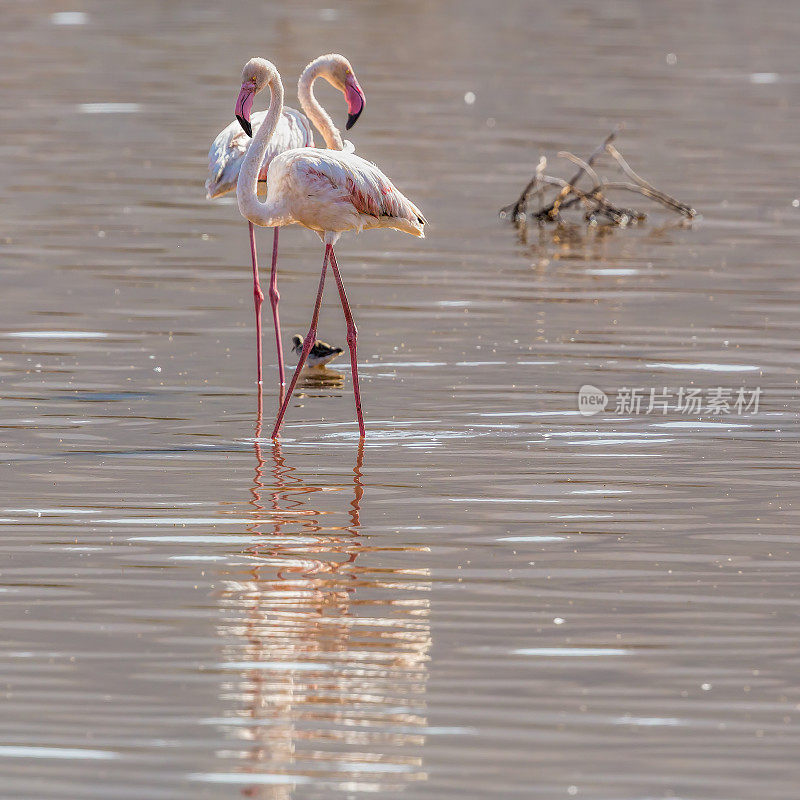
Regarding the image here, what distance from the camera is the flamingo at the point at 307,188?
9.75 metres

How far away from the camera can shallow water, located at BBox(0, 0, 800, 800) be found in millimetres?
5602

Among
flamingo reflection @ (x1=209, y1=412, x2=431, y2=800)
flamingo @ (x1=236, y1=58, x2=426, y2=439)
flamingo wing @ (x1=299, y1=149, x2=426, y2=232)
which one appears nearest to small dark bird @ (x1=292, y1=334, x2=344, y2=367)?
flamingo @ (x1=236, y1=58, x2=426, y2=439)

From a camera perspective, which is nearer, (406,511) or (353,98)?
(406,511)

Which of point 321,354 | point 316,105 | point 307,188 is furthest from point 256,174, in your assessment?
point 321,354

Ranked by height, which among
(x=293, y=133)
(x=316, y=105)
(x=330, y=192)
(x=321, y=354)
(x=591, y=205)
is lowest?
(x=321, y=354)

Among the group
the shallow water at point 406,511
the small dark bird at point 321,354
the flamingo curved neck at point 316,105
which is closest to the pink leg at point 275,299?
the shallow water at point 406,511

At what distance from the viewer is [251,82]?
9812mm

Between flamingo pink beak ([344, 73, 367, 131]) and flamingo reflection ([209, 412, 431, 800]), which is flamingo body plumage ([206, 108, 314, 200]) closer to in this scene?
flamingo pink beak ([344, 73, 367, 131])

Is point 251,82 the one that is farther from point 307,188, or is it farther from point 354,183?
point 354,183

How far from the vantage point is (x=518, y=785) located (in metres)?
5.29

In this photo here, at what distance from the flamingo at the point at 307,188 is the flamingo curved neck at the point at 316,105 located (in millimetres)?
475

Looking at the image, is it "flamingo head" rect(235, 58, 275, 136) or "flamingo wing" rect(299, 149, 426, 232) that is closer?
"flamingo head" rect(235, 58, 275, 136)

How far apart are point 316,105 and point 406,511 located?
3173mm

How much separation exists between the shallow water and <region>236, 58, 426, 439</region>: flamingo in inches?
43.4
